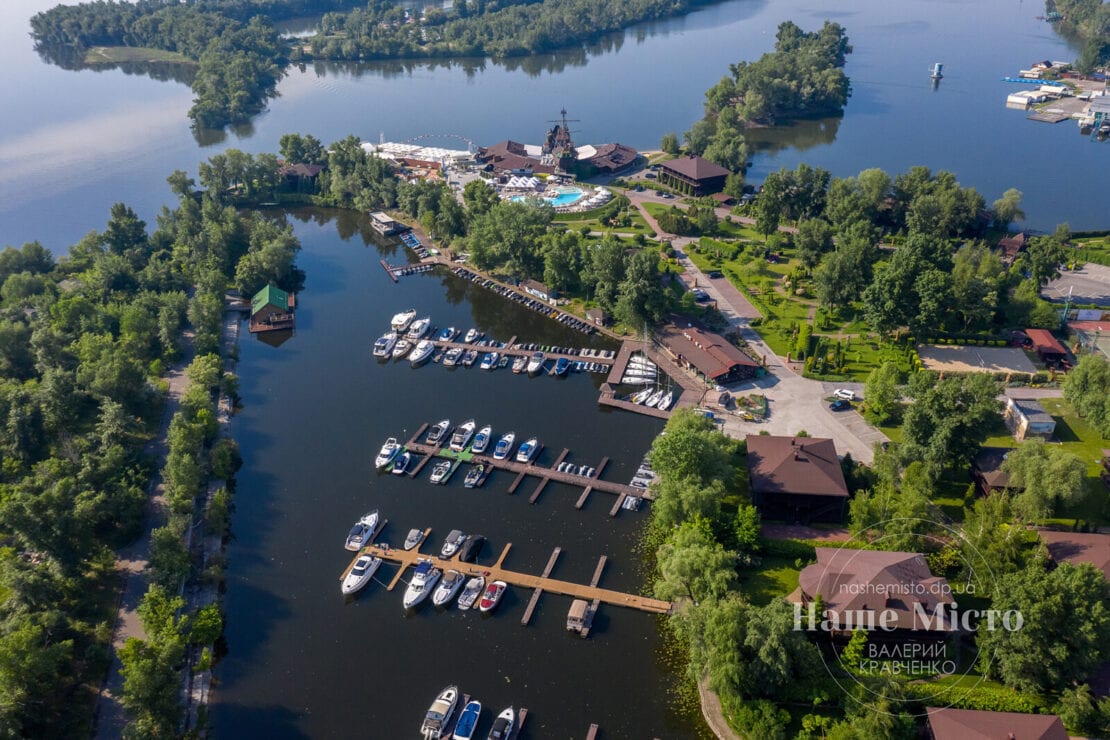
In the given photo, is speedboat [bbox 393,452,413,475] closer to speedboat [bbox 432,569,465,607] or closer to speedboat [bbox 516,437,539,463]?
speedboat [bbox 516,437,539,463]

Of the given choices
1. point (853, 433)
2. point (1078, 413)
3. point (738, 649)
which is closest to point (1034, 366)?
point (1078, 413)

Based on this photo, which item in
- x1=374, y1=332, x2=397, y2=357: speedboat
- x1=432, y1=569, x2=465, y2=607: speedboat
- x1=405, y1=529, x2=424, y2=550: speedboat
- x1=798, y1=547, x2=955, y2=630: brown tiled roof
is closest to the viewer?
x1=798, y1=547, x2=955, y2=630: brown tiled roof

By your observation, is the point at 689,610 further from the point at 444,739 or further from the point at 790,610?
the point at 444,739

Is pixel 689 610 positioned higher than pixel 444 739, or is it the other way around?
pixel 689 610

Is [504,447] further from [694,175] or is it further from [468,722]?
[694,175]

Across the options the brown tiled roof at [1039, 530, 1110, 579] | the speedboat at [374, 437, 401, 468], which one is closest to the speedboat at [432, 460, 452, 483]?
the speedboat at [374, 437, 401, 468]

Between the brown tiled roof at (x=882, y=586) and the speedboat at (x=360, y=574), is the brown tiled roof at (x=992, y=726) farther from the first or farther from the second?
the speedboat at (x=360, y=574)
